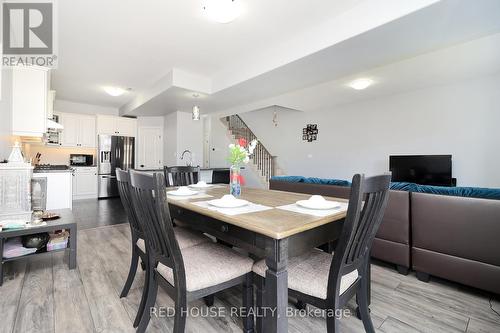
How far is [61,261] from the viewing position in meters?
2.46

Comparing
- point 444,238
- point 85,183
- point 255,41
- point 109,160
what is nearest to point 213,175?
point 109,160

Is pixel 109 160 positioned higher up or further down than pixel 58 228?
higher up

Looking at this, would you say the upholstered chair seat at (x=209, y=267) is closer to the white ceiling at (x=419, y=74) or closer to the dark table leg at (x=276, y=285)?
the dark table leg at (x=276, y=285)

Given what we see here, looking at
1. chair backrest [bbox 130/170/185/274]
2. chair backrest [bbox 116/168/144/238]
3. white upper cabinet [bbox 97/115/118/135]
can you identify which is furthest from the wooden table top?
white upper cabinet [bbox 97/115/118/135]

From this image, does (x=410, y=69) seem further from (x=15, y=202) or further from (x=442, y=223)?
(x=15, y=202)

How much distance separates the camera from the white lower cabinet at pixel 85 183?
19.5 ft

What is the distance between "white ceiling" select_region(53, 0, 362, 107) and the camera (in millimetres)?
2346

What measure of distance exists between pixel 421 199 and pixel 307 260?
138 cm

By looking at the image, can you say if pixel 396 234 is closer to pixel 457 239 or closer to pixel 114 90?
pixel 457 239

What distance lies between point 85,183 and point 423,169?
7.67 meters

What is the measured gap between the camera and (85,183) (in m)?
6.05

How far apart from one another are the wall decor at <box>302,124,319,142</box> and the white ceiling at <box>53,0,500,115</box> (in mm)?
2220

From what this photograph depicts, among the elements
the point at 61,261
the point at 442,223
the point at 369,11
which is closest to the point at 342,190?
the point at 442,223

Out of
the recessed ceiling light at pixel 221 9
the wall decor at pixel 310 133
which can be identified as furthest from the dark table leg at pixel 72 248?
the wall decor at pixel 310 133
